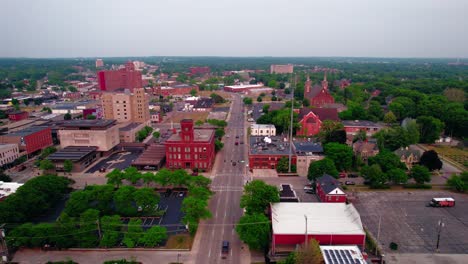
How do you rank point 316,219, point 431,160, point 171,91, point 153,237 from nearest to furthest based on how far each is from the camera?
point 153,237
point 316,219
point 431,160
point 171,91

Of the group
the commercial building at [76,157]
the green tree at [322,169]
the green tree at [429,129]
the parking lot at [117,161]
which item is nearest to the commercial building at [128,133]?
the parking lot at [117,161]

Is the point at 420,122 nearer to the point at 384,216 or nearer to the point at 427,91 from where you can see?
the point at 384,216

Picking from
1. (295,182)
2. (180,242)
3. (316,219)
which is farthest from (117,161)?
(316,219)

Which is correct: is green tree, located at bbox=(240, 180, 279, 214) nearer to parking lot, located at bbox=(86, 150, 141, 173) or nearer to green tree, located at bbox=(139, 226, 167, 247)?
green tree, located at bbox=(139, 226, 167, 247)

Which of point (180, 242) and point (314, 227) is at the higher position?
point (314, 227)

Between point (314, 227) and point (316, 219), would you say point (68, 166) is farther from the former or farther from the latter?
point (314, 227)

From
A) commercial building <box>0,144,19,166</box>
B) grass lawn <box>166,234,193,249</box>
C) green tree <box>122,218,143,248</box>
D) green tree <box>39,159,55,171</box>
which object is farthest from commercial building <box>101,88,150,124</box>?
grass lawn <box>166,234,193,249</box>
